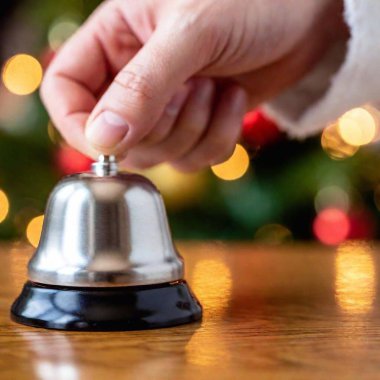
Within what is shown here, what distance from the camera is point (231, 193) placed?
6.55 feet

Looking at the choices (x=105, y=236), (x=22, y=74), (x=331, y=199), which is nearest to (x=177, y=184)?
(x=331, y=199)

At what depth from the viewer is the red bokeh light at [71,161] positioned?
1.98 m

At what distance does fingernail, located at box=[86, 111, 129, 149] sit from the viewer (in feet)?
2.58

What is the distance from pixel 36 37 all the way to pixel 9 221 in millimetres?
435

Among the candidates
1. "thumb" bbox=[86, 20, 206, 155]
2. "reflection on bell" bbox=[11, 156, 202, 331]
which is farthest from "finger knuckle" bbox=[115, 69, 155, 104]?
"reflection on bell" bbox=[11, 156, 202, 331]

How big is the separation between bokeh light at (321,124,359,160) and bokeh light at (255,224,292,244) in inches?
8.1

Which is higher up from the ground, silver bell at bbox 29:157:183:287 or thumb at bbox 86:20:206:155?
thumb at bbox 86:20:206:155

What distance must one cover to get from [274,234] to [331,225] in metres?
0.13

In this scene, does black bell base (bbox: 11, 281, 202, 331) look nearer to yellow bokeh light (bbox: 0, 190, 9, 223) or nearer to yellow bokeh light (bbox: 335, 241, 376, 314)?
yellow bokeh light (bbox: 335, 241, 376, 314)

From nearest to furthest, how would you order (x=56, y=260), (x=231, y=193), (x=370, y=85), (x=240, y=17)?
(x=56, y=260), (x=240, y=17), (x=370, y=85), (x=231, y=193)

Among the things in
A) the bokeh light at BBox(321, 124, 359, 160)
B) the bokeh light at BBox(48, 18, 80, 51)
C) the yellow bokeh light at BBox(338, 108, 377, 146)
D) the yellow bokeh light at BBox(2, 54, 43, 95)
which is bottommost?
the bokeh light at BBox(321, 124, 359, 160)

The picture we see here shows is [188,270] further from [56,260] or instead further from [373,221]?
[373,221]

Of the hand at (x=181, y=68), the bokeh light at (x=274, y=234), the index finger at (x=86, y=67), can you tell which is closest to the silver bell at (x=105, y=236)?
the hand at (x=181, y=68)

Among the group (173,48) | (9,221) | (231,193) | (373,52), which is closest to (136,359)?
Answer: (173,48)
